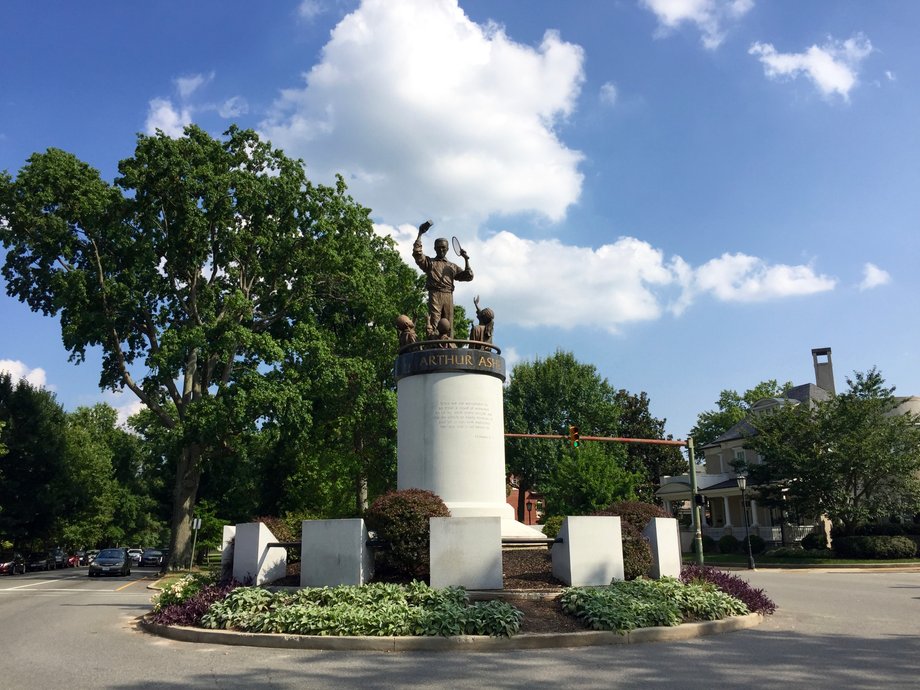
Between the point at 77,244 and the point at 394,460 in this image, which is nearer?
the point at 77,244

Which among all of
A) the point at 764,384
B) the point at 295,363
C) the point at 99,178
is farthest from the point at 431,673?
the point at 764,384

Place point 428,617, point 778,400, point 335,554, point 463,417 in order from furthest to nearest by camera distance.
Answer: point 778,400, point 463,417, point 335,554, point 428,617

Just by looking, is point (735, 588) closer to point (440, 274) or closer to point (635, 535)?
point (635, 535)

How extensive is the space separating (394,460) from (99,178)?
60.9 ft

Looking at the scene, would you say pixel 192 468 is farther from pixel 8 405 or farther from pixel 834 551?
pixel 834 551

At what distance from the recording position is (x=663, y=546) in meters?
14.9

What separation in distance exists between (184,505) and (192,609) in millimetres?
22025

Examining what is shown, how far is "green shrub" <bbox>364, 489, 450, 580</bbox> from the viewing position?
43.2ft

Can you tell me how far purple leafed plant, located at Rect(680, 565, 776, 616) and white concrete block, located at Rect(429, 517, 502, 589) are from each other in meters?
3.91

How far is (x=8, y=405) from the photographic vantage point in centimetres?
4797

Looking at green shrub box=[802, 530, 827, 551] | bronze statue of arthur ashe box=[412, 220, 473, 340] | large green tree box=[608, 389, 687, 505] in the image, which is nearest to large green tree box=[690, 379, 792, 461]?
large green tree box=[608, 389, 687, 505]

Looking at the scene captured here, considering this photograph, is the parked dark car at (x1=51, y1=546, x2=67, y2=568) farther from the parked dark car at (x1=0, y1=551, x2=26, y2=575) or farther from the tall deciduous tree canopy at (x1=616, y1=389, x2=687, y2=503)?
the tall deciduous tree canopy at (x1=616, y1=389, x2=687, y2=503)

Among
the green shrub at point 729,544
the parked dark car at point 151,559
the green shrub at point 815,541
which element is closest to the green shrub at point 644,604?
the green shrub at point 815,541

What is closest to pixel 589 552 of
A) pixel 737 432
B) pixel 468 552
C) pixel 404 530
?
pixel 468 552
